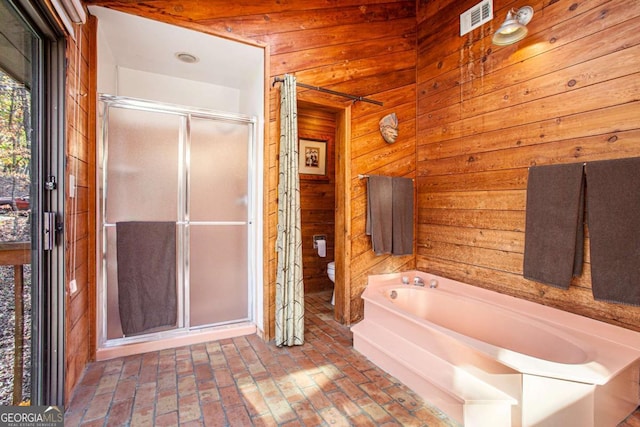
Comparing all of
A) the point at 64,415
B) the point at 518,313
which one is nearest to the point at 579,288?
the point at 518,313

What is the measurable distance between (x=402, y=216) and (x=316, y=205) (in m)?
1.35

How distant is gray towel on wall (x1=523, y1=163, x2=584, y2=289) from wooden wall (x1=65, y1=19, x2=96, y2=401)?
9.46 feet

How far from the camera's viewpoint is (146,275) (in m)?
2.33

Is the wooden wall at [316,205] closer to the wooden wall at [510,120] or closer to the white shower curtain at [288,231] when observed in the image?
the wooden wall at [510,120]

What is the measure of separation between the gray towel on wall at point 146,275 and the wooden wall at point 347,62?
76 cm

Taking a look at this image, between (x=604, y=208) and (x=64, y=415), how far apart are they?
317 cm

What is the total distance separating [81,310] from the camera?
6.43 feet

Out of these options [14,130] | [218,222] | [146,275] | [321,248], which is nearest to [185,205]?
[218,222]

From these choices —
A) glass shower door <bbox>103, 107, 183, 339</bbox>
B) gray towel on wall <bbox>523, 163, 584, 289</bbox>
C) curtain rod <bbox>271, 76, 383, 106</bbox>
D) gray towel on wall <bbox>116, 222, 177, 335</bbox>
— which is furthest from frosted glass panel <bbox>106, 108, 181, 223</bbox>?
gray towel on wall <bbox>523, 163, 584, 289</bbox>

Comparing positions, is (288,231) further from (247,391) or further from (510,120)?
(510,120)

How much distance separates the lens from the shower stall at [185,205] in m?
2.23

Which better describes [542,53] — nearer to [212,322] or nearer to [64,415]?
[212,322]

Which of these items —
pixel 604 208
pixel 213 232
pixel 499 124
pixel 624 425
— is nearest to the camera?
pixel 624 425

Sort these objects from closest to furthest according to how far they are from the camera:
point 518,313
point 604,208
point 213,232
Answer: point 604,208 → point 518,313 → point 213,232
